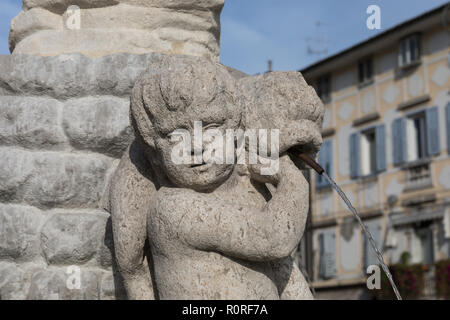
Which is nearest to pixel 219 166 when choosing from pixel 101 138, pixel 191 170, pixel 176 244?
pixel 191 170

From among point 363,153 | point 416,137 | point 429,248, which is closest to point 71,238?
point 429,248

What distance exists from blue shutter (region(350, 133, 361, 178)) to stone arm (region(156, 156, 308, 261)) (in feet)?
71.4

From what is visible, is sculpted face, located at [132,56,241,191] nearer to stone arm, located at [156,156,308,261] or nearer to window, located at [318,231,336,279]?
→ stone arm, located at [156,156,308,261]

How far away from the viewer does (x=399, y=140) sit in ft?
73.4

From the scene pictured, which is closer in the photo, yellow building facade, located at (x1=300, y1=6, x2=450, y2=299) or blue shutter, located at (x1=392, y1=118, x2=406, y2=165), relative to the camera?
yellow building facade, located at (x1=300, y1=6, x2=450, y2=299)

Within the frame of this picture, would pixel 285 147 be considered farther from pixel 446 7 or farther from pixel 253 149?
pixel 446 7

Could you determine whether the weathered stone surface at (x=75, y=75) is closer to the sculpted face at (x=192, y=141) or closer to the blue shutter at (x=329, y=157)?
the sculpted face at (x=192, y=141)

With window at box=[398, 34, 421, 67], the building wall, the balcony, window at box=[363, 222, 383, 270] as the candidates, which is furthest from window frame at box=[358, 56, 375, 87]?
window at box=[363, 222, 383, 270]

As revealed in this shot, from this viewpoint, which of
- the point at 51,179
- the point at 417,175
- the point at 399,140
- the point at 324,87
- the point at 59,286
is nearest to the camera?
the point at 59,286

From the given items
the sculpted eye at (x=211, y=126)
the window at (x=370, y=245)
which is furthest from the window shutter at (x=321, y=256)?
the sculpted eye at (x=211, y=126)

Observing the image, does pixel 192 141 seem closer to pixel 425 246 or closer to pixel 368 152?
pixel 425 246

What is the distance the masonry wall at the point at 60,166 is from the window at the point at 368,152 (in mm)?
20952

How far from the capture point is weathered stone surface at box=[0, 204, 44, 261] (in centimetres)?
345

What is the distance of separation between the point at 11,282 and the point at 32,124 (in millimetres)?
744
